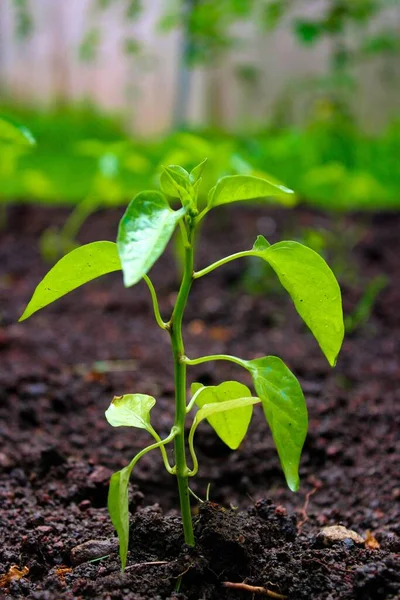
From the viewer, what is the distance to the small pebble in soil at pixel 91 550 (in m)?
1.01

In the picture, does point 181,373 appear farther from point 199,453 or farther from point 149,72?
point 149,72

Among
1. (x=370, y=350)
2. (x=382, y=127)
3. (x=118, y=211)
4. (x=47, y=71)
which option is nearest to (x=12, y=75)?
(x=47, y=71)

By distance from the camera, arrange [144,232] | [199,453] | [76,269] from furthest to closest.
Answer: [199,453] → [76,269] → [144,232]

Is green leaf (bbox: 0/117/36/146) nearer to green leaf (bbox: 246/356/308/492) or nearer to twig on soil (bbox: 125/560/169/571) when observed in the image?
green leaf (bbox: 246/356/308/492)

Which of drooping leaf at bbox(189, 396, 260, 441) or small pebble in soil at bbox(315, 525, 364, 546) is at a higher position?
drooping leaf at bbox(189, 396, 260, 441)

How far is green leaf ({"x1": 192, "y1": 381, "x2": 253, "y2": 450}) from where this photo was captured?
0.96 metres

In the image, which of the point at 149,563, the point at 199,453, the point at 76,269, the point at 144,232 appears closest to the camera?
the point at 144,232

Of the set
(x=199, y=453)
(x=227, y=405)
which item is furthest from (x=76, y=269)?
(x=199, y=453)

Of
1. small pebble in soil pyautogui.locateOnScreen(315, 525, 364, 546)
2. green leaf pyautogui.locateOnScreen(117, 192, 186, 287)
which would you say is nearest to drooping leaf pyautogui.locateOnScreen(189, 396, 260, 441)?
green leaf pyautogui.locateOnScreen(117, 192, 186, 287)

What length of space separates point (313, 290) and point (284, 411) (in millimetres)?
146

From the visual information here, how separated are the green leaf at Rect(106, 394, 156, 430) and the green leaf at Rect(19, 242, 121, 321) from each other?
0.54ft

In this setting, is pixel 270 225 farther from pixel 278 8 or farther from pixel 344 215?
pixel 278 8

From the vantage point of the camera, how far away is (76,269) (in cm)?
87

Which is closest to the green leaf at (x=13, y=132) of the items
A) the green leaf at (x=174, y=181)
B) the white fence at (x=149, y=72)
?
the green leaf at (x=174, y=181)
